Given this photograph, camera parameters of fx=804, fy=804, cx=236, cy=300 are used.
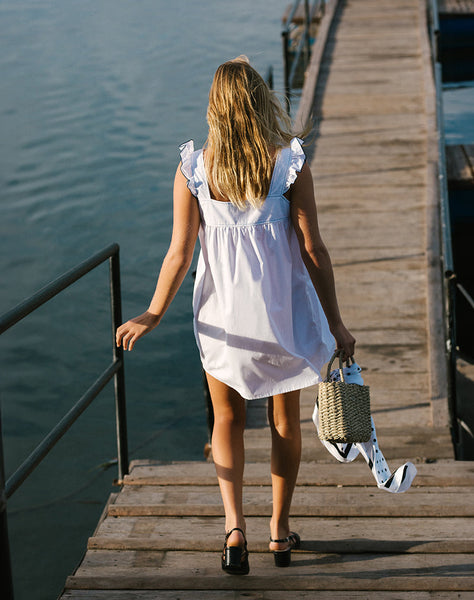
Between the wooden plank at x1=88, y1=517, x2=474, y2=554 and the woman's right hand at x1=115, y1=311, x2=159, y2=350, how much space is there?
0.69m

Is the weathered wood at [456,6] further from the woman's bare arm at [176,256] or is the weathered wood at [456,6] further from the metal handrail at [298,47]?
the woman's bare arm at [176,256]

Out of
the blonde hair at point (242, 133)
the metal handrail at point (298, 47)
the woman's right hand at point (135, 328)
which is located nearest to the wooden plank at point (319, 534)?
the woman's right hand at point (135, 328)

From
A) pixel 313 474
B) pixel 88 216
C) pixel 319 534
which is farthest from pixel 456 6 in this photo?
pixel 319 534

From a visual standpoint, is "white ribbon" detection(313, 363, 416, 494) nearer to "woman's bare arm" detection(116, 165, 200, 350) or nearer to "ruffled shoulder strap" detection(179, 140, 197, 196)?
"woman's bare arm" detection(116, 165, 200, 350)

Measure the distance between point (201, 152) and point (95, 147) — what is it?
1275cm

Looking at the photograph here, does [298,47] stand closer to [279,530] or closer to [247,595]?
[279,530]

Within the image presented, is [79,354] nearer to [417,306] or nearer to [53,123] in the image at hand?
[417,306]

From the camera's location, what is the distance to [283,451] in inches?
91.9

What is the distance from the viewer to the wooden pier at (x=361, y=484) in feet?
7.39

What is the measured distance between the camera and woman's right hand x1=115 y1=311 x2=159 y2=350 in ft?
7.30

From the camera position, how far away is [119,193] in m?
12.6

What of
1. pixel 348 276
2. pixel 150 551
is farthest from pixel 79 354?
pixel 150 551

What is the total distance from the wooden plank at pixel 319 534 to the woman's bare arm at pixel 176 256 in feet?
2.26

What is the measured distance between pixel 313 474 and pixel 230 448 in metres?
0.77
